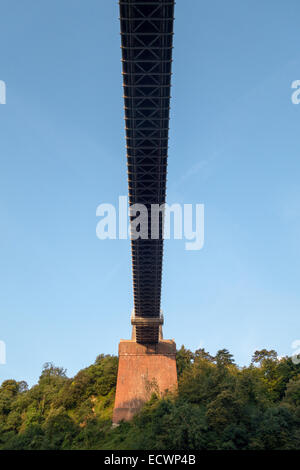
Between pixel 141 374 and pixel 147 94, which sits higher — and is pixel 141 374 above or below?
below

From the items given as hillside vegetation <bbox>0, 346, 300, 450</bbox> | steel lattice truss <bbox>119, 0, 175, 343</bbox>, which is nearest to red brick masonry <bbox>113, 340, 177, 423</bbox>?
hillside vegetation <bbox>0, 346, 300, 450</bbox>

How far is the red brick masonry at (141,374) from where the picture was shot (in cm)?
4828

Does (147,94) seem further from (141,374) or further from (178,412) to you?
(141,374)

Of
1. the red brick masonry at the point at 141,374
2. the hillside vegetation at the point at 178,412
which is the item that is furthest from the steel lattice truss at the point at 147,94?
the red brick masonry at the point at 141,374

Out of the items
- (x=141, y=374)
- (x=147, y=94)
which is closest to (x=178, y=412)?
(x=141, y=374)

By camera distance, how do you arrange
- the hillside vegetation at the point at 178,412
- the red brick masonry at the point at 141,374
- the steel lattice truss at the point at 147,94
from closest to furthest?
the steel lattice truss at the point at 147,94, the hillside vegetation at the point at 178,412, the red brick masonry at the point at 141,374

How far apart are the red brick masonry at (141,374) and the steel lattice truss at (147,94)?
70.1ft

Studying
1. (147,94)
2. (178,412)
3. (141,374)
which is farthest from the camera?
(141,374)

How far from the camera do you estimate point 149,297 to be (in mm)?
48188

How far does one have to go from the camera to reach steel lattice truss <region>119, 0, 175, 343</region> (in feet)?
71.7

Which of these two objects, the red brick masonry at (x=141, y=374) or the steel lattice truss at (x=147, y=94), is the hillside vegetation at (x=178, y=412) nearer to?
the red brick masonry at (x=141, y=374)

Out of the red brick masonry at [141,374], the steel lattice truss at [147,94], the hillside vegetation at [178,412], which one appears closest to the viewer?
the steel lattice truss at [147,94]

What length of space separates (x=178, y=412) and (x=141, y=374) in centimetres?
2063

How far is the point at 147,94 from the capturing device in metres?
25.7
